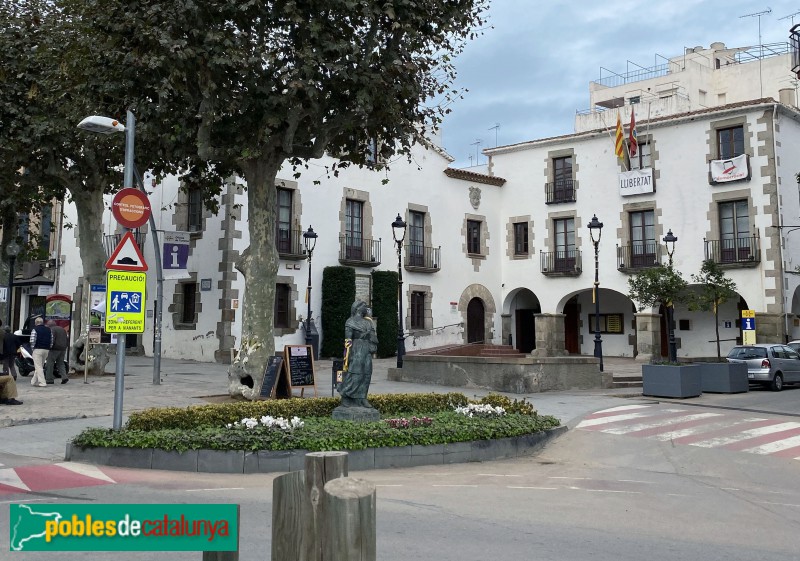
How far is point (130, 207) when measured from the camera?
9.87 meters

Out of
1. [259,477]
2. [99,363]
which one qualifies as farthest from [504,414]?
[99,363]

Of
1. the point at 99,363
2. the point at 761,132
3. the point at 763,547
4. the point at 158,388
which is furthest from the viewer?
the point at 761,132

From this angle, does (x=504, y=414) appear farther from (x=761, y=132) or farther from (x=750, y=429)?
(x=761, y=132)

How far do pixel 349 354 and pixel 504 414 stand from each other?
9.72ft

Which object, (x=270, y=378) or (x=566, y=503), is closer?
(x=566, y=503)

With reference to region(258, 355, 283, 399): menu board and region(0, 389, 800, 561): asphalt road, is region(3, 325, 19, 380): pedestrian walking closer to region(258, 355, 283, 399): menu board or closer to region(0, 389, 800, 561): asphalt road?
region(258, 355, 283, 399): menu board

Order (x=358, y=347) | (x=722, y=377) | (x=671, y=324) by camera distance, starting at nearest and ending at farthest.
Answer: (x=358, y=347) < (x=722, y=377) < (x=671, y=324)

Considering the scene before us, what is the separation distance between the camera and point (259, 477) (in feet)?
29.5

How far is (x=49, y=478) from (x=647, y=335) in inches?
1029

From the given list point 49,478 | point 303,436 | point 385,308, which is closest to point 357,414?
point 303,436

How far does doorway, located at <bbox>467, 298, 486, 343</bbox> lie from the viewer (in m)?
33.8

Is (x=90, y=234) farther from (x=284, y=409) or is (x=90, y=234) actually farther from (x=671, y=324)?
(x=671, y=324)

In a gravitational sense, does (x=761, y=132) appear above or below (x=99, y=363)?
above

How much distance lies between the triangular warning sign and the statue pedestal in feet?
11.6
